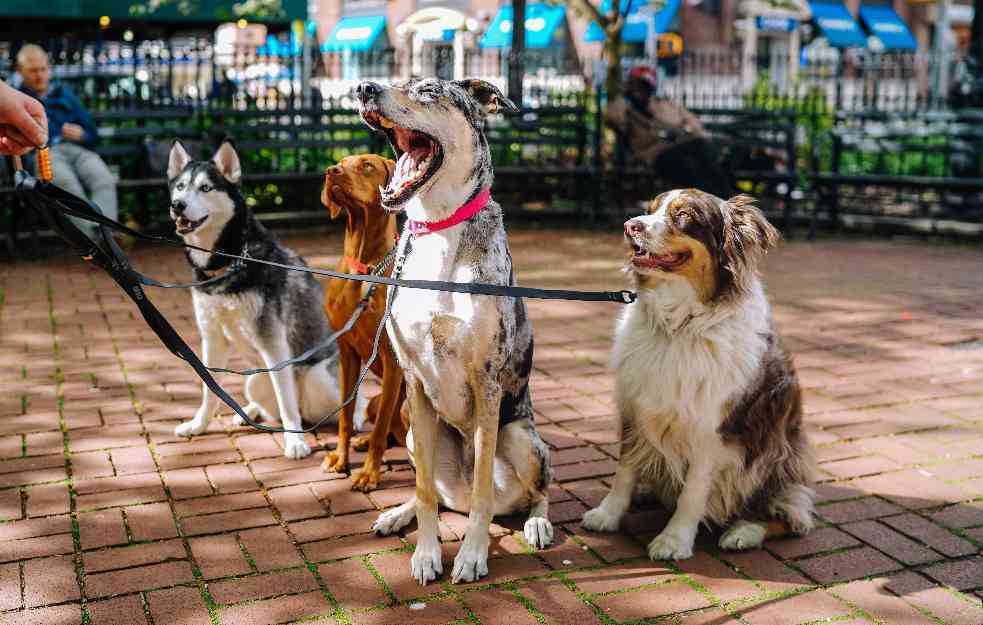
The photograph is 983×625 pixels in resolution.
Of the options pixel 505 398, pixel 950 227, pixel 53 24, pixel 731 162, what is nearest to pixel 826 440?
pixel 505 398

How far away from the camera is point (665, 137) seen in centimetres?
1126

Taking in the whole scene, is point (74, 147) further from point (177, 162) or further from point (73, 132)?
→ point (177, 162)

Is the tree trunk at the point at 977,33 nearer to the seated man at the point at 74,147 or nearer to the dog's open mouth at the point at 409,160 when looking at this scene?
the seated man at the point at 74,147

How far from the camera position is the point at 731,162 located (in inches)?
465

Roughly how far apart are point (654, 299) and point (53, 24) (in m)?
19.2

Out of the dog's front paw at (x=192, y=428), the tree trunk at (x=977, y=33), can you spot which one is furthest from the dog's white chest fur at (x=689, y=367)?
the tree trunk at (x=977, y=33)

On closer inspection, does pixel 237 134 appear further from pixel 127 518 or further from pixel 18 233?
pixel 127 518

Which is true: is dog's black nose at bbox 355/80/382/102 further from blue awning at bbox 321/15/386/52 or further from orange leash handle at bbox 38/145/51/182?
blue awning at bbox 321/15/386/52

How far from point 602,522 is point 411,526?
2.62 feet

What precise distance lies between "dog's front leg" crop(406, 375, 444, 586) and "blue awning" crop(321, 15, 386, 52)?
3402 cm

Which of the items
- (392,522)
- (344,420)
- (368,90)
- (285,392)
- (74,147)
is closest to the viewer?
(368,90)

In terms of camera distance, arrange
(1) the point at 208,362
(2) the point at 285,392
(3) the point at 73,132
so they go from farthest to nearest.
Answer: (3) the point at 73,132
(1) the point at 208,362
(2) the point at 285,392

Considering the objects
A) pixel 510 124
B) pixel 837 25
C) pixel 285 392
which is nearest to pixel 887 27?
pixel 837 25

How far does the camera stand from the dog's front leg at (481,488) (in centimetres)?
344
